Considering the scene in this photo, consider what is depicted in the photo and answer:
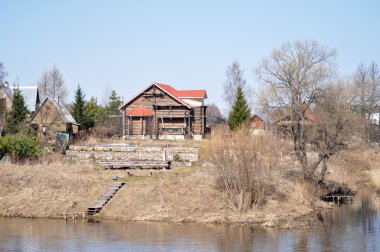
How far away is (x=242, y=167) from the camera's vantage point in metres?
31.9

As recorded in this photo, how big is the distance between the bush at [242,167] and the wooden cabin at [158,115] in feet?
99.4

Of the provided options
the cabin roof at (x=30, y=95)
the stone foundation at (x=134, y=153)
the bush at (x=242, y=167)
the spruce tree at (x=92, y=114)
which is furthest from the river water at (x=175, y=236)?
the cabin roof at (x=30, y=95)

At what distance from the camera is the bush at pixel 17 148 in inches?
1699

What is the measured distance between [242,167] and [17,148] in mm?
19304

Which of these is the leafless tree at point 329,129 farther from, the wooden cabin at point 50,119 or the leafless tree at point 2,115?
the wooden cabin at point 50,119

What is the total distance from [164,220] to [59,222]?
578cm

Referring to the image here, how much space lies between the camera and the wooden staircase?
33.5 metres

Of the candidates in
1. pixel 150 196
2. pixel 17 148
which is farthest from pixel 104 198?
pixel 17 148

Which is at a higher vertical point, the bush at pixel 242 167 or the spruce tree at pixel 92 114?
the spruce tree at pixel 92 114

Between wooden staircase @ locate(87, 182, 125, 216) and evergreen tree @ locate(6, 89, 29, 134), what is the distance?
2147 centimetres

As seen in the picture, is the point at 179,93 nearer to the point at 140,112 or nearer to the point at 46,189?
the point at 140,112

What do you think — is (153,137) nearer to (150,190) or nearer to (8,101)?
(8,101)

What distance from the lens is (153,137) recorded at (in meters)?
62.2

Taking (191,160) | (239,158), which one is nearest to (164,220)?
(239,158)
